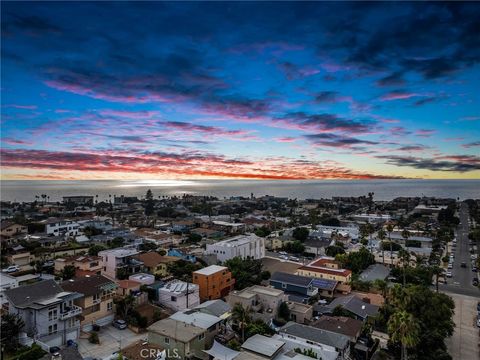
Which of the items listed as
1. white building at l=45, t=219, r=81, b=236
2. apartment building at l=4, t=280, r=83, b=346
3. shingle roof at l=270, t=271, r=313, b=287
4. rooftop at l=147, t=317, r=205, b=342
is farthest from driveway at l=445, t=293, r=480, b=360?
white building at l=45, t=219, r=81, b=236

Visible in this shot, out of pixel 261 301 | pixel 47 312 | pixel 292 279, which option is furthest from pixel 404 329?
pixel 47 312

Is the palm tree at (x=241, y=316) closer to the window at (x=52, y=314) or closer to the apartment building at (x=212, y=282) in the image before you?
the apartment building at (x=212, y=282)

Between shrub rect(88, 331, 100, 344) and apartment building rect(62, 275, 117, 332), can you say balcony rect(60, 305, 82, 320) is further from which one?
shrub rect(88, 331, 100, 344)

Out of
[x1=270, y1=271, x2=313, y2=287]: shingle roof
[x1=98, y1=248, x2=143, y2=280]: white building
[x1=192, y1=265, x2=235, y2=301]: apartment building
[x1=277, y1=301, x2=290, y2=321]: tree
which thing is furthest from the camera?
[x1=98, y1=248, x2=143, y2=280]: white building

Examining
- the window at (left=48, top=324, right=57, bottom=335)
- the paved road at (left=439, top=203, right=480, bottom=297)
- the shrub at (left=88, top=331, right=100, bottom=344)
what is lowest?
the paved road at (left=439, top=203, right=480, bottom=297)

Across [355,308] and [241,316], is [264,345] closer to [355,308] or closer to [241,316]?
[241,316]

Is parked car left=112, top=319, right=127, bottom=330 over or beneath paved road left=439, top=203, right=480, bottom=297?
over
